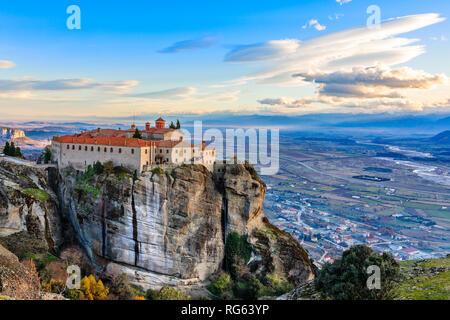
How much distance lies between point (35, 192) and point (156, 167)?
1629 centimetres

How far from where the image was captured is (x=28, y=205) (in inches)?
1608

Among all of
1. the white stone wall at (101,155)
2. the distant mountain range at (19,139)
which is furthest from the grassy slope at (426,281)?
the distant mountain range at (19,139)

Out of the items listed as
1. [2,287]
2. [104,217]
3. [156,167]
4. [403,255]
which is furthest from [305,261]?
[403,255]

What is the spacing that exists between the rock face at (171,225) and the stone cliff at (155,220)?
124 mm

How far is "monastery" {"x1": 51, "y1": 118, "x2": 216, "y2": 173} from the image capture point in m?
42.8

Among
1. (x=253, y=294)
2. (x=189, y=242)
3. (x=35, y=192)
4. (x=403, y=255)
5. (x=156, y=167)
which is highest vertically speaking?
(x=156, y=167)

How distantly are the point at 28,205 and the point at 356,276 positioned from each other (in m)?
39.0

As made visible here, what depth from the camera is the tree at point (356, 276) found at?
18859 millimetres

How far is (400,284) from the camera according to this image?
21000mm

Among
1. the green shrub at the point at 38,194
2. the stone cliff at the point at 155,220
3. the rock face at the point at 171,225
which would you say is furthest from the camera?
the green shrub at the point at 38,194

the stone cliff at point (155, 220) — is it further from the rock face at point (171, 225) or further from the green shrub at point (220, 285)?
the green shrub at point (220, 285)

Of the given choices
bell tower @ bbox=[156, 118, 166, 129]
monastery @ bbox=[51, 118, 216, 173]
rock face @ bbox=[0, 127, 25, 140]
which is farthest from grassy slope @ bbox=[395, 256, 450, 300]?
rock face @ bbox=[0, 127, 25, 140]

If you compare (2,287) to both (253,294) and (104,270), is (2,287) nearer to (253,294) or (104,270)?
(104,270)

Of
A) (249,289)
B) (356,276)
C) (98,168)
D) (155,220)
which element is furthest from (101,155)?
(356,276)
